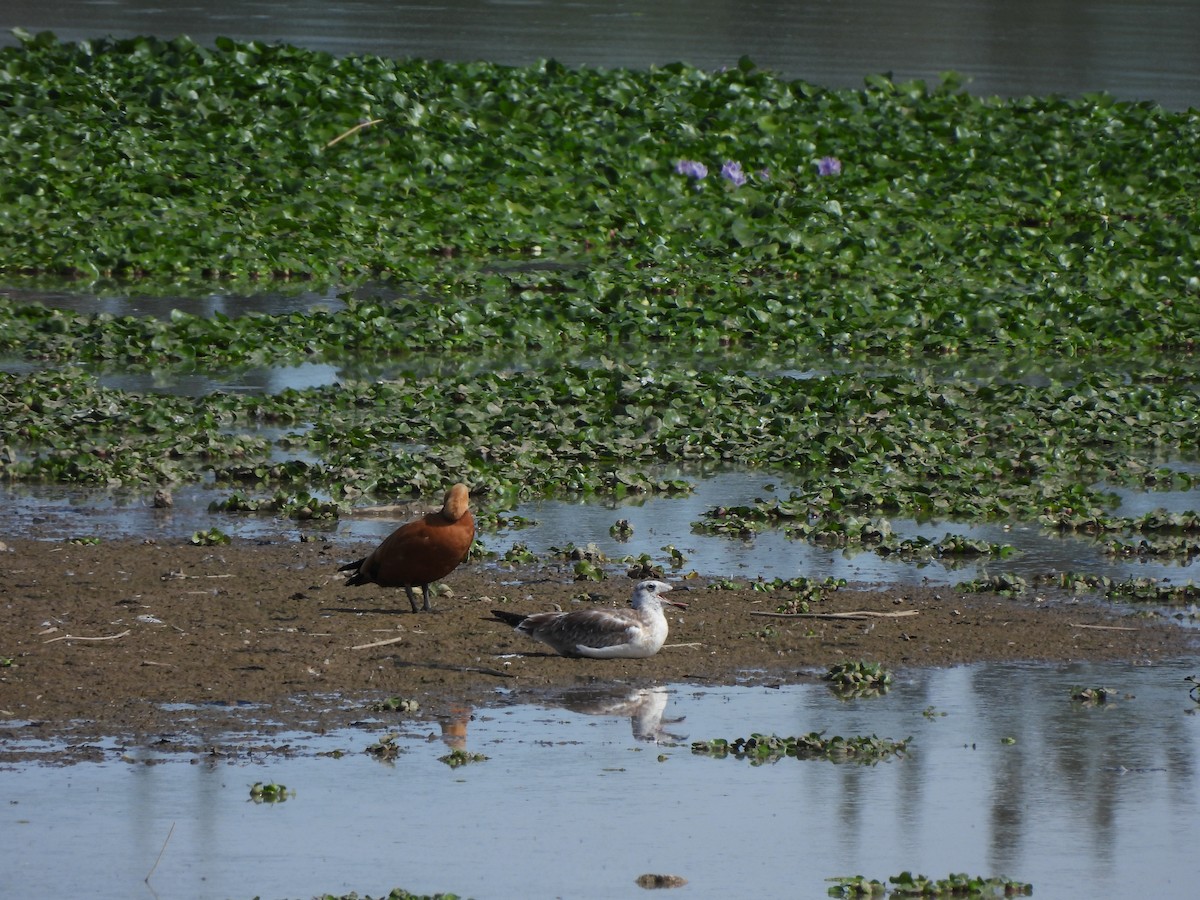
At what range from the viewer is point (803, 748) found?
830 cm

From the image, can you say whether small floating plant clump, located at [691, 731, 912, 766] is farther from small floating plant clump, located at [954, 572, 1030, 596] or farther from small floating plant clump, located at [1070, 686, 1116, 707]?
small floating plant clump, located at [954, 572, 1030, 596]

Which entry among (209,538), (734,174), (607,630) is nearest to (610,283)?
(734,174)

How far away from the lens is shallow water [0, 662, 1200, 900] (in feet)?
22.8

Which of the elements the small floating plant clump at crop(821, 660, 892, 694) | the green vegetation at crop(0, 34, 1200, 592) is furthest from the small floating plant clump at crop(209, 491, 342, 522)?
the small floating plant clump at crop(821, 660, 892, 694)

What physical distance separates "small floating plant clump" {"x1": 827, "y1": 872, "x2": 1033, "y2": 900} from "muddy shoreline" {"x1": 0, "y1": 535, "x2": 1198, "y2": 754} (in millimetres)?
2251

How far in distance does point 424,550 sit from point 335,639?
605 millimetres

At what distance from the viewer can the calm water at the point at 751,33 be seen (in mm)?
35344

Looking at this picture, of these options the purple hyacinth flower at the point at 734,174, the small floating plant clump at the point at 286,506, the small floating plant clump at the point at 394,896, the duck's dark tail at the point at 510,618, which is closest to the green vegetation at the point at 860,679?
the duck's dark tail at the point at 510,618

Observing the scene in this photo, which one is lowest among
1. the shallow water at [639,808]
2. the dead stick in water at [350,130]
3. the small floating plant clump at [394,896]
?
the small floating plant clump at [394,896]

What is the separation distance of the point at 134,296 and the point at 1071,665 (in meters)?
10.9

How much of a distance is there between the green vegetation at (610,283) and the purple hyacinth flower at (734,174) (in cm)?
4

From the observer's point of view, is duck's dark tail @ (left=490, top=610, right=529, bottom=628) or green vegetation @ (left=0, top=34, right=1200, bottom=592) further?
green vegetation @ (left=0, top=34, right=1200, bottom=592)

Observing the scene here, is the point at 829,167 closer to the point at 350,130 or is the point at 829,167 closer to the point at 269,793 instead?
the point at 350,130

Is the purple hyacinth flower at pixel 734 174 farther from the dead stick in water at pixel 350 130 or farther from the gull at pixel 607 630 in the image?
the gull at pixel 607 630
